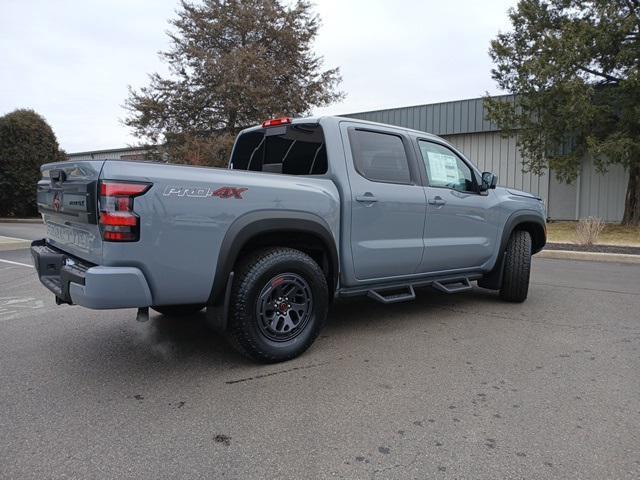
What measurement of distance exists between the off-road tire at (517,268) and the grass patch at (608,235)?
26.8ft

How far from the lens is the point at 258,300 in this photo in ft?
11.6

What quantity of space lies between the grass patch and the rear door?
994cm

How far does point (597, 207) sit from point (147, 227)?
66.2 ft

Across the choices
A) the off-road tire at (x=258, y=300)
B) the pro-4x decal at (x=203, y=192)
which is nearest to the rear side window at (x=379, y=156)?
the off-road tire at (x=258, y=300)

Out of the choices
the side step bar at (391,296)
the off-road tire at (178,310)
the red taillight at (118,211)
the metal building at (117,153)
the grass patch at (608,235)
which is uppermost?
the metal building at (117,153)

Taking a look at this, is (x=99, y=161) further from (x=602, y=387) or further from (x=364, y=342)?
(x=602, y=387)

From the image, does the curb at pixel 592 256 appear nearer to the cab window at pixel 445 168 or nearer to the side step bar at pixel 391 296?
the cab window at pixel 445 168

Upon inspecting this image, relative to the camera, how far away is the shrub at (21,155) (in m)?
25.3

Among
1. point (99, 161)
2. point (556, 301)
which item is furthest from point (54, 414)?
point (556, 301)

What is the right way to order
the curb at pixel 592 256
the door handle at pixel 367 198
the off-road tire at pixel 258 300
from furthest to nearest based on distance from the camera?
the curb at pixel 592 256
the door handle at pixel 367 198
the off-road tire at pixel 258 300

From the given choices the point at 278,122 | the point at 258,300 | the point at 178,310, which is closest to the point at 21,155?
the point at 178,310

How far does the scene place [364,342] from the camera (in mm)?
4293

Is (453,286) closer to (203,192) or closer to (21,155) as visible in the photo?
(203,192)

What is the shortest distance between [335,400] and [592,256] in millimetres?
9336
